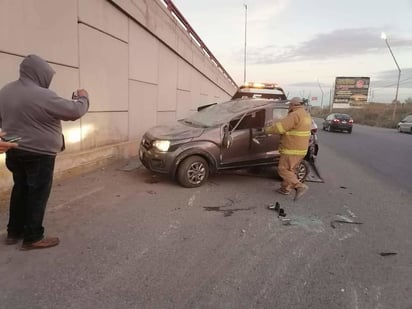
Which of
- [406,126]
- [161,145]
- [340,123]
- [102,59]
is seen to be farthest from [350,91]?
[161,145]

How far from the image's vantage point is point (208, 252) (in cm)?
400

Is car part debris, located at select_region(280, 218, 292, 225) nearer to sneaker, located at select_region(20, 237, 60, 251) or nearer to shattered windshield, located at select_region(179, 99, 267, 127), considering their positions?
shattered windshield, located at select_region(179, 99, 267, 127)

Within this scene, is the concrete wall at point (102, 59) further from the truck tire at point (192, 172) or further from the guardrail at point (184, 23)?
the truck tire at point (192, 172)

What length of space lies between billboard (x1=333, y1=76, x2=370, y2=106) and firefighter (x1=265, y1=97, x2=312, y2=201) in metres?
74.2

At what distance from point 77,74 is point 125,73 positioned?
2.13 m

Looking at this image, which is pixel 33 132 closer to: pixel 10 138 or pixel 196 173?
pixel 10 138

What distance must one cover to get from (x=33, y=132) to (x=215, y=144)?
148 inches

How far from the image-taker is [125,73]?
8906 mm

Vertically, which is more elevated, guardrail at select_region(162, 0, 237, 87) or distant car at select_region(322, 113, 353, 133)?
guardrail at select_region(162, 0, 237, 87)

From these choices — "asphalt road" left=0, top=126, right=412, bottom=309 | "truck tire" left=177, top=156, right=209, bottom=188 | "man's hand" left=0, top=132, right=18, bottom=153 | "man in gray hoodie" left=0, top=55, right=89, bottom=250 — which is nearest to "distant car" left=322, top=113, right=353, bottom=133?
"asphalt road" left=0, top=126, right=412, bottom=309

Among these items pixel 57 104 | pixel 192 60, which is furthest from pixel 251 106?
pixel 192 60

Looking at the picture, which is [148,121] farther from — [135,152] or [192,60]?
[192,60]

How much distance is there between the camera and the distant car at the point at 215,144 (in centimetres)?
663

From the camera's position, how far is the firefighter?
6402 mm
